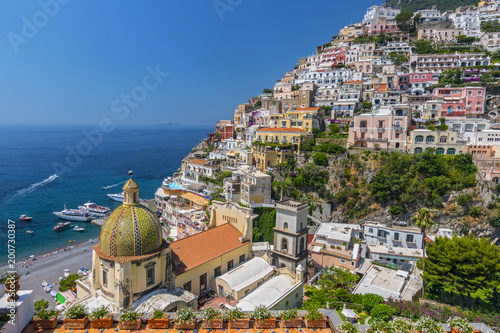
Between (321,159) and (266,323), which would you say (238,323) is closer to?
(266,323)

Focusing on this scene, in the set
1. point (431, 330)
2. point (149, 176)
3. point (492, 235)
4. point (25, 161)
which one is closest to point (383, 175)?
point (492, 235)

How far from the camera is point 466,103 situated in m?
50.4

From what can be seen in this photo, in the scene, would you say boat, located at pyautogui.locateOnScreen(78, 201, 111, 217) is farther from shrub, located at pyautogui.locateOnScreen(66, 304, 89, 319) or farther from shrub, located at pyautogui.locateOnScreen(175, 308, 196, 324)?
shrub, located at pyautogui.locateOnScreen(175, 308, 196, 324)

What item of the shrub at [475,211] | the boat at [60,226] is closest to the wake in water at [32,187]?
the boat at [60,226]

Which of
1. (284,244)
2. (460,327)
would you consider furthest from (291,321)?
(284,244)

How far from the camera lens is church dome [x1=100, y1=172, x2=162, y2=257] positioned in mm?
14516

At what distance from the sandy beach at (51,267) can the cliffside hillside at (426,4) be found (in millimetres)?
140535

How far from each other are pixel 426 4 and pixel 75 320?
15293 cm

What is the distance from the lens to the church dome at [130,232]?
14.5 m

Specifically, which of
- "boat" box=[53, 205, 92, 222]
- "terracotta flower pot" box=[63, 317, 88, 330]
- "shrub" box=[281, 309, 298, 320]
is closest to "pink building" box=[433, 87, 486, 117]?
"shrub" box=[281, 309, 298, 320]

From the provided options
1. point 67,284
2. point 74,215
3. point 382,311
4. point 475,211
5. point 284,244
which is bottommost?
point 74,215

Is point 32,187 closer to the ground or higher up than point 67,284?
higher up

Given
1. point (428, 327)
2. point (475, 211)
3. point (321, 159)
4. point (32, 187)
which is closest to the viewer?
point (428, 327)

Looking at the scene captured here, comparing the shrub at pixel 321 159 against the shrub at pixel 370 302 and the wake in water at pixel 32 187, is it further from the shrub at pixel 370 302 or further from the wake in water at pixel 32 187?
the wake in water at pixel 32 187
